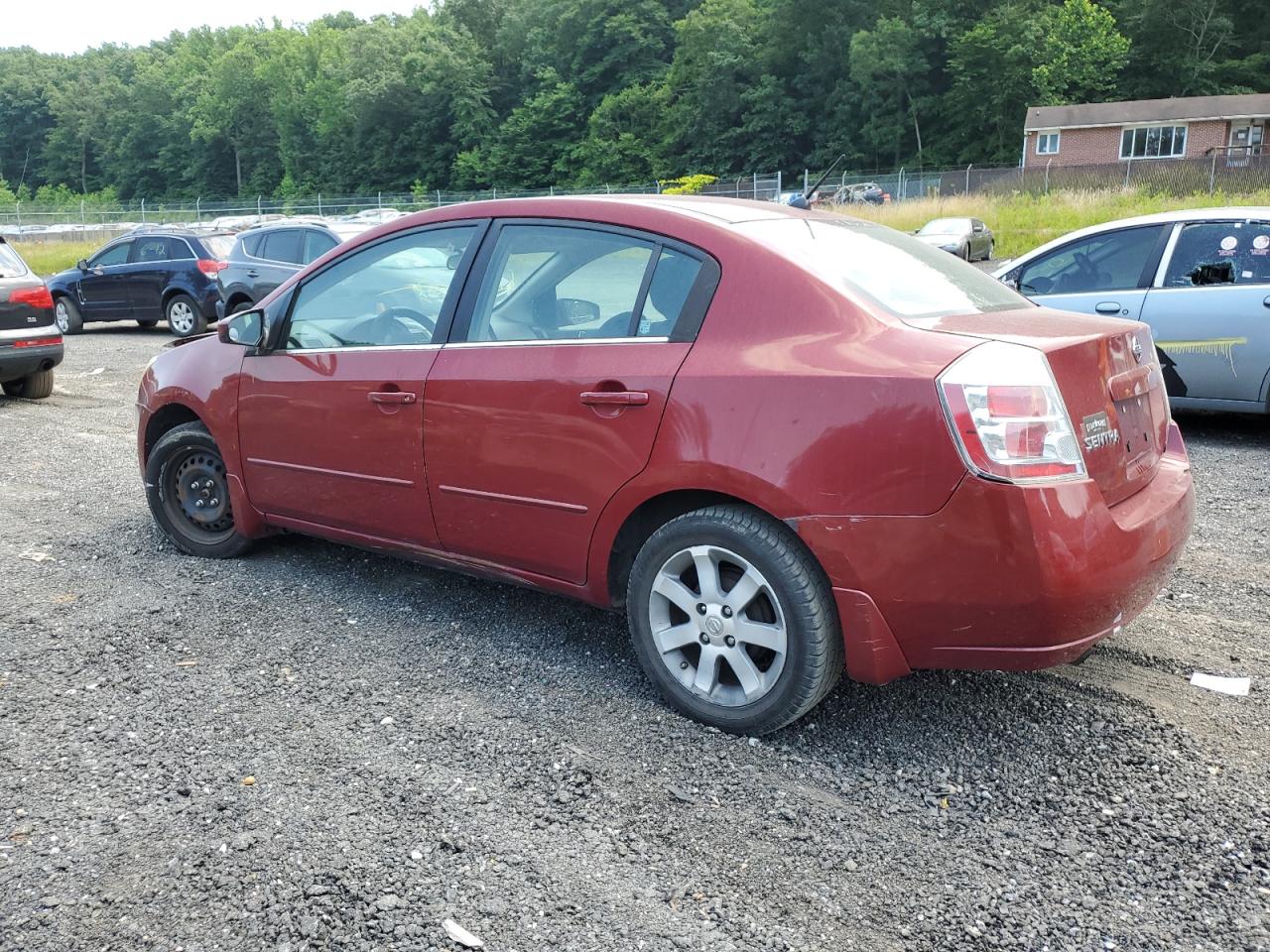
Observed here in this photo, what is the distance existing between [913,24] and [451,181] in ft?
113

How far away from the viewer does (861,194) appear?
40.0 metres

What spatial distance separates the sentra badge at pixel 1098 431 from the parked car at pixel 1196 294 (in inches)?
186

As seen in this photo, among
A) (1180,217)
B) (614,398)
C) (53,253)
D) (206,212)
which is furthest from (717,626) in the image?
(206,212)

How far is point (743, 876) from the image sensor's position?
2.59 metres

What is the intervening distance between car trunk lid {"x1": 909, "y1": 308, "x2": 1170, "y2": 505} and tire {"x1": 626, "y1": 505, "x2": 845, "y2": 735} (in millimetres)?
830

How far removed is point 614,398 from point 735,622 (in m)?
0.81

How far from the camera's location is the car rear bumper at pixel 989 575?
2.73 meters

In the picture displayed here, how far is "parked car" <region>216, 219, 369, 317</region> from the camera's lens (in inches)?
540

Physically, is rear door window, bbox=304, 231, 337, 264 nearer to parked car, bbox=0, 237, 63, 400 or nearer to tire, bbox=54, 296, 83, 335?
parked car, bbox=0, 237, 63, 400

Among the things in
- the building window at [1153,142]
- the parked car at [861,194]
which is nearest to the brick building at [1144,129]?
the building window at [1153,142]

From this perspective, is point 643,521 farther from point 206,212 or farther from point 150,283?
point 206,212

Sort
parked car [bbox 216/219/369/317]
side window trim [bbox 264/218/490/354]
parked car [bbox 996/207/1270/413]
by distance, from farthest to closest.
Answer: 1. parked car [bbox 216/219/369/317]
2. parked car [bbox 996/207/1270/413]
3. side window trim [bbox 264/218/490/354]

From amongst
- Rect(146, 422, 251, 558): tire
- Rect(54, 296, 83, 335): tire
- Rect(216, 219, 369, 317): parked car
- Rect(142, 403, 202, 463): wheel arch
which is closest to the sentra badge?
Rect(146, 422, 251, 558): tire

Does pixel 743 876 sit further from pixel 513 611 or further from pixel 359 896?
pixel 513 611
